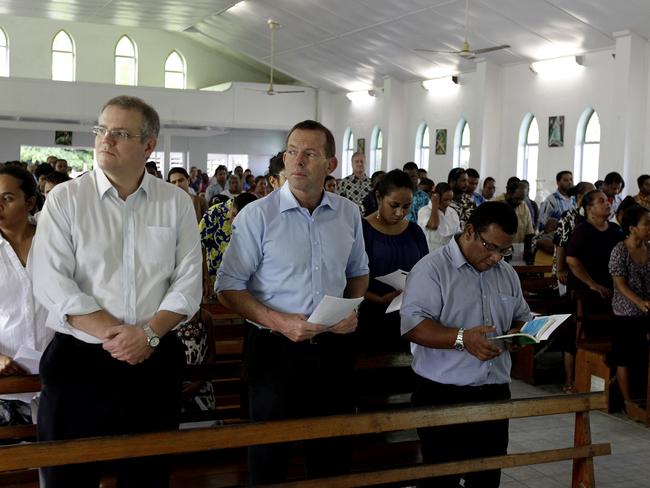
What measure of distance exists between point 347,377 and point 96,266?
988mm

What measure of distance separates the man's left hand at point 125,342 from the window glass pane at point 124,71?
23962mm

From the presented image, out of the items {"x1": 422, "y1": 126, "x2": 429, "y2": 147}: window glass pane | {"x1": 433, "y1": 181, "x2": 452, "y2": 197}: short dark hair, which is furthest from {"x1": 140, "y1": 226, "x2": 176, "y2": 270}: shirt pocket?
{"x1": 422, "y1": 126, "x2": 429, "y2": 147}: window glass pane

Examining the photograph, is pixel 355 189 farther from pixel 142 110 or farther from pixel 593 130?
pixel 593 130

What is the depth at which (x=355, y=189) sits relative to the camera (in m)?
8.34

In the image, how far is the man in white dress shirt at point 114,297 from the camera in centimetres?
245

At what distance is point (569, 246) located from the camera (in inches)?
257

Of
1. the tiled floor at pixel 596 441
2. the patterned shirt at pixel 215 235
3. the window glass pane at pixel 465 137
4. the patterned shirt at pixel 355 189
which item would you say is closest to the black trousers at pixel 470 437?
the tiled floor at pixel 596 441

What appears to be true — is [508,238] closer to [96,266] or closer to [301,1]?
[96,266]

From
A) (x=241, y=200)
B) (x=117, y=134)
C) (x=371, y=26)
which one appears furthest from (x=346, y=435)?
(x=371, y=26)

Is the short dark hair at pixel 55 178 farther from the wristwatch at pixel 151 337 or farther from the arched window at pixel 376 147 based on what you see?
the arched window at pixel 376 147

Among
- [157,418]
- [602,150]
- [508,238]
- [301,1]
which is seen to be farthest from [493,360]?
[301,1]

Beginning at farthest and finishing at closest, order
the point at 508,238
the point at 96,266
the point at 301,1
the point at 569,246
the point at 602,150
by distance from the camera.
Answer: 1. the point at 301,1
2. the point at 602,150
3. the point at 569,246
4. the point at 508,238
5. the point at 96,266

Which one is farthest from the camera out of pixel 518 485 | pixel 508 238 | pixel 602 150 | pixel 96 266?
pixel 602 150

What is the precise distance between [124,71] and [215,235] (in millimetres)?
21096
